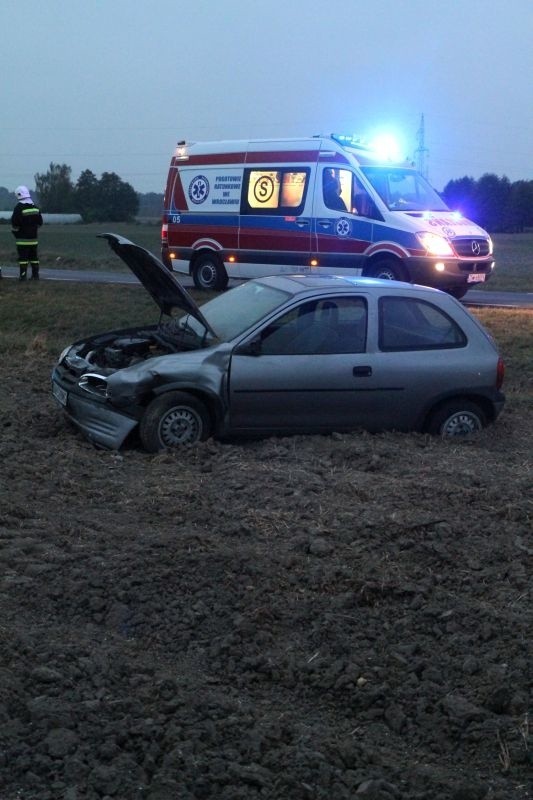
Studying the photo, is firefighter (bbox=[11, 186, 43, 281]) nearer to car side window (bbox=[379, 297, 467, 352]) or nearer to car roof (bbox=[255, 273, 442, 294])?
car roof (bbox=[255, 273, 442, 294])

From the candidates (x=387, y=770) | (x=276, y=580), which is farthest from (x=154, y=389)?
(x=387, y=770)

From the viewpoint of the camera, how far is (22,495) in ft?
21.7

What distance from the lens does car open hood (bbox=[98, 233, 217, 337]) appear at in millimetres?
8328

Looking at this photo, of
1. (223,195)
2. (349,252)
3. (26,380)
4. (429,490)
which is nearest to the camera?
(429,490)

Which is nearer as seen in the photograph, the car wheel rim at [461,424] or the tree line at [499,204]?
the car wheel rim at [461,424]

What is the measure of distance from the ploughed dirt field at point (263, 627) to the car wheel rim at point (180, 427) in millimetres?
261

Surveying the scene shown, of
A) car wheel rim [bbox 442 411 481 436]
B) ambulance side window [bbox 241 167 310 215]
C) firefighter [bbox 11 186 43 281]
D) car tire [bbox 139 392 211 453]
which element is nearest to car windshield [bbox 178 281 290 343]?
car tire [bbox 139 392 211 453]

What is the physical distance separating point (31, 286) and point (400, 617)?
49.6 ft

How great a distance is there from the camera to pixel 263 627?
15.8 feet

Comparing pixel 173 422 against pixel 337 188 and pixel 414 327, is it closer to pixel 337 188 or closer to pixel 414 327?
pixel 414 327

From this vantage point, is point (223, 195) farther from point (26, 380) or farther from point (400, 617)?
point (400, 617)

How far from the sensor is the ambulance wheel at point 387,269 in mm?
16766

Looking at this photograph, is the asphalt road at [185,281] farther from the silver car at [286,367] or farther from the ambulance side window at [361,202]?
the silver car at [286,367]

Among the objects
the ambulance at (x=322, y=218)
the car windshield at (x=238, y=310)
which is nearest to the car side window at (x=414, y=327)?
the car windshield at (x=238, y=310)
